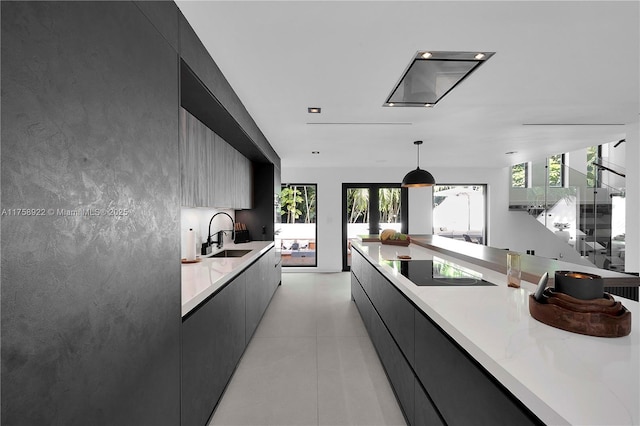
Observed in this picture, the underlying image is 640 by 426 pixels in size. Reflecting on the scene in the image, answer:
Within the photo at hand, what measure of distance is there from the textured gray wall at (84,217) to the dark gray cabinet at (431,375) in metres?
1.22

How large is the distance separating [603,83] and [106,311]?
360cm

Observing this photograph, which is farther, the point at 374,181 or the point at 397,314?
the point at 374,181

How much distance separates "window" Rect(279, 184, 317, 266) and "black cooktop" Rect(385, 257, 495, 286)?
4.83 meters

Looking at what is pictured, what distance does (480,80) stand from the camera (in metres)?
2.41

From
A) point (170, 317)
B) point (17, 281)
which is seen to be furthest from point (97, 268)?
point (170, 317)

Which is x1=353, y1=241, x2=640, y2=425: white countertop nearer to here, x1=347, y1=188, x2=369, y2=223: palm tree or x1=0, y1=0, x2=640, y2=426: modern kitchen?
x1=0, y1=0, x2=640, y2=426: modern kitchen

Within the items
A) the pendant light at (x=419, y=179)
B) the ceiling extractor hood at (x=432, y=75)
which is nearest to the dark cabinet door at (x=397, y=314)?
the ceiling extractor hood at (x=432, y=75)

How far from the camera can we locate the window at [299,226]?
7605mm

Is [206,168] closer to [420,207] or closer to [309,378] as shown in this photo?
[309,378]

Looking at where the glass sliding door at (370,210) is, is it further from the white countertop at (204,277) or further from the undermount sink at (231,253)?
the white countertop at (204,277)

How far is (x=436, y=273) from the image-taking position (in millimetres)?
2311

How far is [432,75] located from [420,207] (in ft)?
18.2

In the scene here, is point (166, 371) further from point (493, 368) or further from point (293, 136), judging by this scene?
point (293, 136)

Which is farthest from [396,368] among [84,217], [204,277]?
[84,217]
